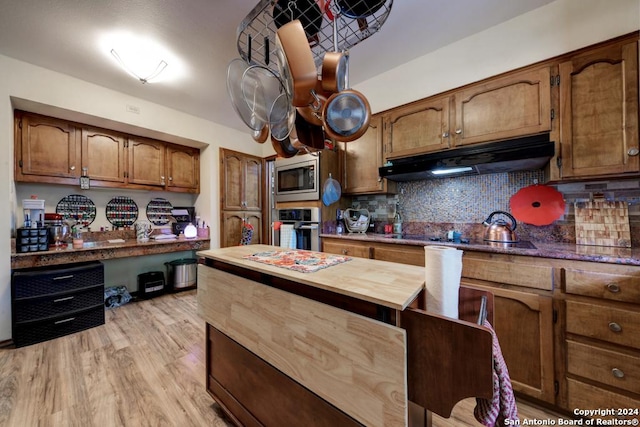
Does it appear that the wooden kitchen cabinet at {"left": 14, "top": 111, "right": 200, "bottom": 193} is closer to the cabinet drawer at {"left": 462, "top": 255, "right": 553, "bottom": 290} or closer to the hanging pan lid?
the cabinet drawer at {"left": 462, "top": 255, "right": 553, "bottom": 290}

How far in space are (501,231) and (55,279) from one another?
3.93m

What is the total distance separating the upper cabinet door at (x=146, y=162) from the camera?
3.02 metres

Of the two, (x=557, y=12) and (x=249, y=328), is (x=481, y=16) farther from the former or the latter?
(x=249, y=328)

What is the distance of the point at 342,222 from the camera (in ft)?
9.01

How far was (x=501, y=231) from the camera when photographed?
1751mm

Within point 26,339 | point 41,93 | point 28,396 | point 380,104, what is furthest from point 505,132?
point 26,339

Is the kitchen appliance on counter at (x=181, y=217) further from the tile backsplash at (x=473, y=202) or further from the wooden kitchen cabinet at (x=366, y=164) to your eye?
the tile backsplash at (x=473, y=202)

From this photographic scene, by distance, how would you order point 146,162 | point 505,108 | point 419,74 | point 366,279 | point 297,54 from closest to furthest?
point 366,279, point 297,54, point 505,108, point 419,74, point 146,162

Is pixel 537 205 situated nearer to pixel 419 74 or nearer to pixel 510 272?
pixel 510 272

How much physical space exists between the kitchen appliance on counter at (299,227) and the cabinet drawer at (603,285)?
1868 millimetres

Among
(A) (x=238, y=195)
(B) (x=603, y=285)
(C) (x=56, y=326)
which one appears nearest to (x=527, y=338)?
(B) (x=603, y=285)

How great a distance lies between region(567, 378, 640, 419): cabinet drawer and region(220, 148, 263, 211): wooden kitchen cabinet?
12.5ft

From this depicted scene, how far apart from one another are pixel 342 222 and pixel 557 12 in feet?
7.59

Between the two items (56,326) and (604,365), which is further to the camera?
(56,326)
